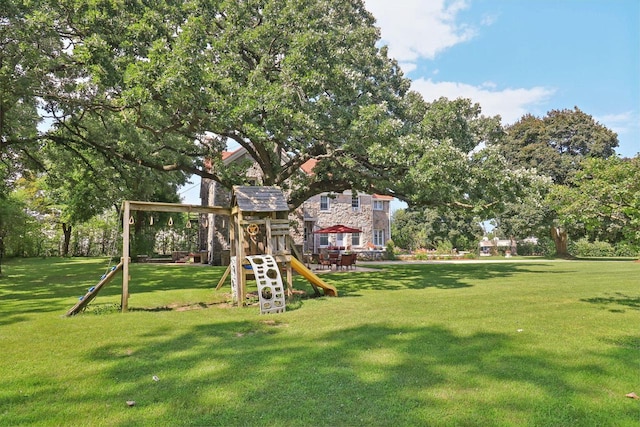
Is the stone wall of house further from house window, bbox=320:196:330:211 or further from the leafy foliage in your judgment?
the leafy foliage

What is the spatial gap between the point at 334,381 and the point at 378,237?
2932 centimetres

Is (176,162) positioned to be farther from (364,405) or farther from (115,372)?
(364,405)

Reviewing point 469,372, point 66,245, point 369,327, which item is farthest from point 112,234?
point 469,372

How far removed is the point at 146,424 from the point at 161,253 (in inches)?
1399

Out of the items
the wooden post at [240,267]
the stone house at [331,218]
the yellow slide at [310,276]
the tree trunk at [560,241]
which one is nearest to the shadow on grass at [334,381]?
the wooden post at [240,267]

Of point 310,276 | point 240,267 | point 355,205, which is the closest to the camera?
point 240,267

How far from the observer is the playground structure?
871 centimetres

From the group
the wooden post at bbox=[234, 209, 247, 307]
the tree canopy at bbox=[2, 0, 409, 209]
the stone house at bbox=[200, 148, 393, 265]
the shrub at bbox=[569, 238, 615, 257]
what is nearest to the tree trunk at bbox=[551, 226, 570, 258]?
the shrub at bbox=[569, 238, 615, 257]

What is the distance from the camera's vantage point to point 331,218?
3034 centimetres

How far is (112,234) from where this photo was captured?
115 ft

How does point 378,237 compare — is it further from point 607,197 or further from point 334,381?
point 334,381

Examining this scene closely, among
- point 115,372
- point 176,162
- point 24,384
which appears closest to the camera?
point 24,384

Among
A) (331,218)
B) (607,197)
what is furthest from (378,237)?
(607,197)

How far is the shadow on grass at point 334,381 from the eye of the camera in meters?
3.39
